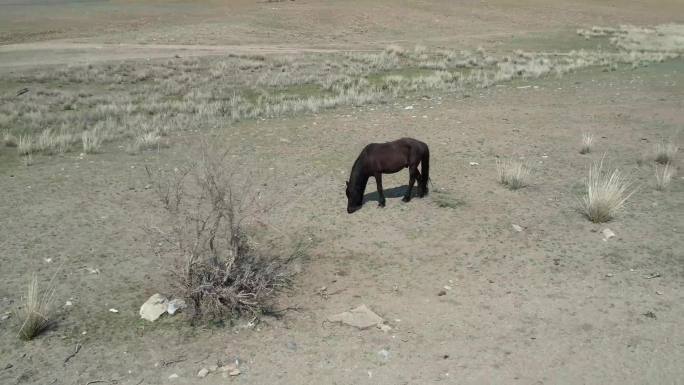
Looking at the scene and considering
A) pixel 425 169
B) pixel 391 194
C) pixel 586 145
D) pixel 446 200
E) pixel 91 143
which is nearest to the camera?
pixel 425 169

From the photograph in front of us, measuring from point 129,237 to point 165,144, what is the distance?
599 cm

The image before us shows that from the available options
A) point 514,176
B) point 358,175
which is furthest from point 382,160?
point 514,176

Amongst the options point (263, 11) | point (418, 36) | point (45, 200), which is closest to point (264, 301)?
point (45, 200)

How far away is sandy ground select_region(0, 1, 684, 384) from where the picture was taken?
5539 mm

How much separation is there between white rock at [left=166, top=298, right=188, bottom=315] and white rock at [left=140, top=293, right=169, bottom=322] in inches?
3.0

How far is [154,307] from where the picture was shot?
6.52 metres

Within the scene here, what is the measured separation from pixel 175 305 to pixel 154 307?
9.0 inches

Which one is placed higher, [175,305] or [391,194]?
[391,194]

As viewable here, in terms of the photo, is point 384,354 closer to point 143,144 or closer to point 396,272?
point 396,272

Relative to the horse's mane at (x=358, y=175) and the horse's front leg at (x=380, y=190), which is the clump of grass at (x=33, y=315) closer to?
the horse's mane at (x=358, y=175)

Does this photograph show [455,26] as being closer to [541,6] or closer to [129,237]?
[541,6]

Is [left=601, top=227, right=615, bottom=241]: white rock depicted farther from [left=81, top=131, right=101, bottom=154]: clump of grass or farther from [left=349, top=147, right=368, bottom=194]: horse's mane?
[left=81, top=131, right=101, bottom=154]: clump of grass

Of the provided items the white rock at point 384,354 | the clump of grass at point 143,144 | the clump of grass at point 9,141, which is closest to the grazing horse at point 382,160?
the white rock at point 384,354

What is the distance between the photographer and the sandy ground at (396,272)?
5539 millimetres
